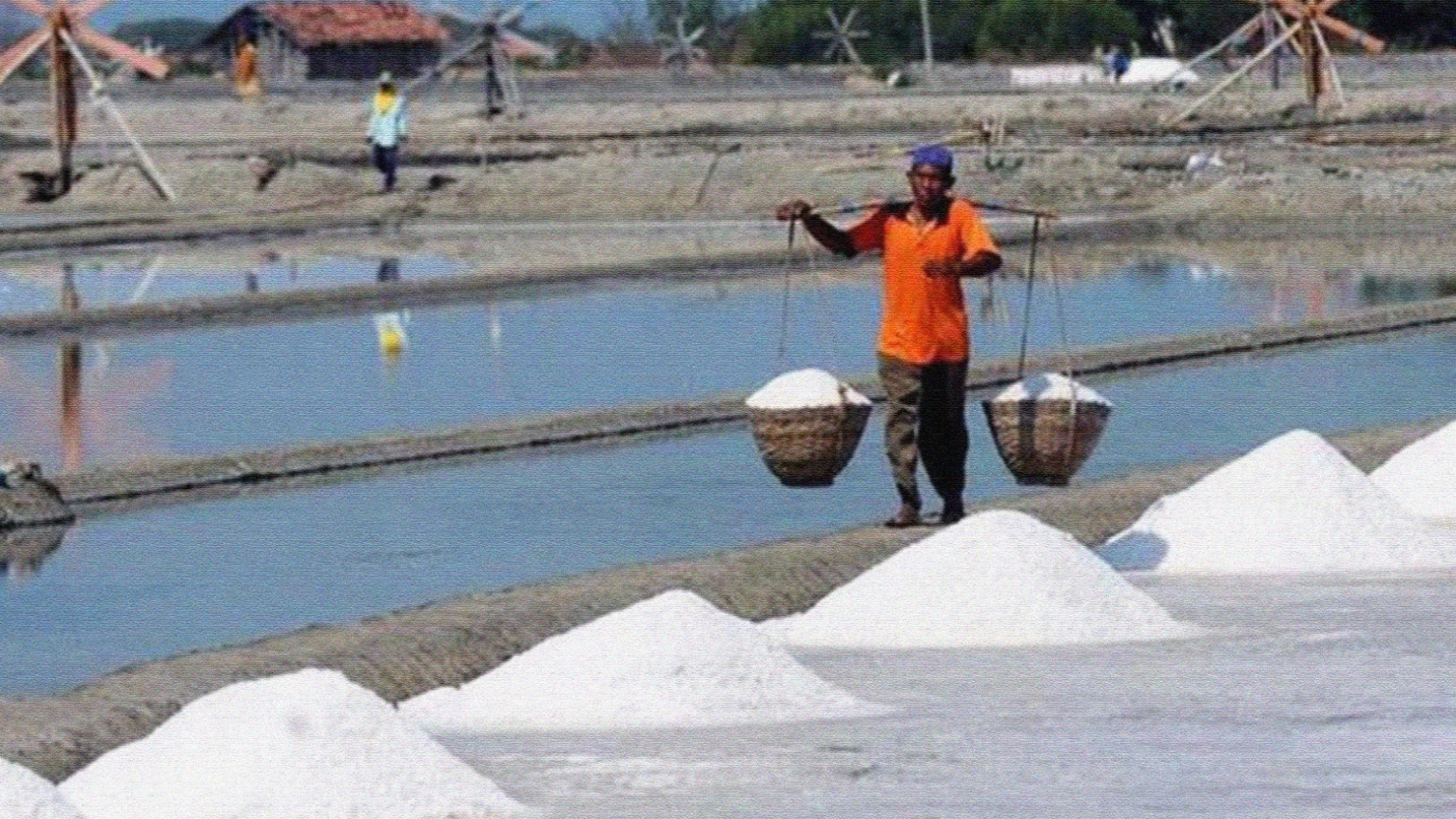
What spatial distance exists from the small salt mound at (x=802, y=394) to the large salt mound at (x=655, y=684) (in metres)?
3.63

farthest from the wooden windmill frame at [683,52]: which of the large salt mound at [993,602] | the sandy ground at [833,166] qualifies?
the large salt mound at [993,602]

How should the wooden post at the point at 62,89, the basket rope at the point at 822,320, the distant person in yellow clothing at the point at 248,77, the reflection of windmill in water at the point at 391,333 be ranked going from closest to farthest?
the basket rope at the point at 822,320
the reflection of windmill in water at the point at 391,333
the wooden post at the point at 62,89
the distant person in yellow clothing at the point at 248,77

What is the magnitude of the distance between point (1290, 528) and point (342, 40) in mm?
69055

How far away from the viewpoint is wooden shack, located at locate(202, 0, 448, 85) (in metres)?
78.9

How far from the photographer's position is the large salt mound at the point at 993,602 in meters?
9.54

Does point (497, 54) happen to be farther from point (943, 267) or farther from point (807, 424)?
point (943, 267)

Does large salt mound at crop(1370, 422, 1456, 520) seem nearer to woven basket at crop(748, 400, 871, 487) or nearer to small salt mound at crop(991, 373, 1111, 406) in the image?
small salt mound at crop(991, 373, 1111, 406)

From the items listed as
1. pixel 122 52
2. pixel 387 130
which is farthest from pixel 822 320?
pixel 122 52

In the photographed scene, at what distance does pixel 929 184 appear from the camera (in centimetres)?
1120

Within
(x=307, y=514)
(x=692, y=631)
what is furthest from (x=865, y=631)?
(x=307, y=514)

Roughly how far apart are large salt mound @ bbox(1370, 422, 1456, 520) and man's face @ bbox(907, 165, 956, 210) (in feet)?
4.73

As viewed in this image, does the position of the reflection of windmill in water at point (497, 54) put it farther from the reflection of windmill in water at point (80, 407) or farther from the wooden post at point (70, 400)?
the reflection of windmill in water at point (80, 407)

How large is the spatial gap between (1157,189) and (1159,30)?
3798 centimetres

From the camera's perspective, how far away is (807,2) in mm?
81000
